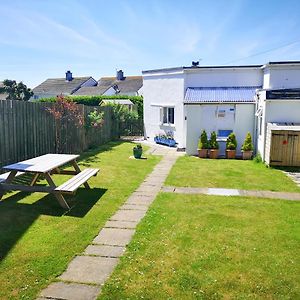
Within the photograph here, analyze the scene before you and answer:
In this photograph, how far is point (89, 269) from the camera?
4531 millimetres

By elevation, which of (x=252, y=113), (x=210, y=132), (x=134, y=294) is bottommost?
(x=134, y=294)

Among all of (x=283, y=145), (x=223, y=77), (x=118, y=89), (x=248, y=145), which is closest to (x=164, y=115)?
(x=223, y=77)

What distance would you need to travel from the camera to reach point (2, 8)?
994 centimetres

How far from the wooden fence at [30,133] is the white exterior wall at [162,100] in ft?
19.2

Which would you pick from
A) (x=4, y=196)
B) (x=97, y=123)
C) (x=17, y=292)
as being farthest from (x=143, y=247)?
(x=97, y=123)

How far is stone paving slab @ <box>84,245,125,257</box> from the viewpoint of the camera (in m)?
5.02

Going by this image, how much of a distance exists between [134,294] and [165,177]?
22.7ft

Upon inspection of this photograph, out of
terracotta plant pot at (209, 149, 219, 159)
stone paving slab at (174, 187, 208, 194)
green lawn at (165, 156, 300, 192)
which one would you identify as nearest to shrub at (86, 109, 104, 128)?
green lawn at (165, 156, 300, 192)

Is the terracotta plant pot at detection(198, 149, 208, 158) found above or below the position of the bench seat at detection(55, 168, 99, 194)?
below

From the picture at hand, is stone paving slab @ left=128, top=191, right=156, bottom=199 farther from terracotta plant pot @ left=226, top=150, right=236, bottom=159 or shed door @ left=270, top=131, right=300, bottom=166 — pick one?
terracotta plant pot @ left=226, top=150, right=236, bottom=159

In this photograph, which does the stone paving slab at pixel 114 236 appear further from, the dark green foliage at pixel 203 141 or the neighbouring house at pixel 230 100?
the dark green foliage at pixel 203 141

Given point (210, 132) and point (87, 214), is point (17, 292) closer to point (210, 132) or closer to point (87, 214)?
point (87, 214)

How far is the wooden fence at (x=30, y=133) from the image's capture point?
9914 mm

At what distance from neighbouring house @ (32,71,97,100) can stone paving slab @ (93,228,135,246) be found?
44051 mm
